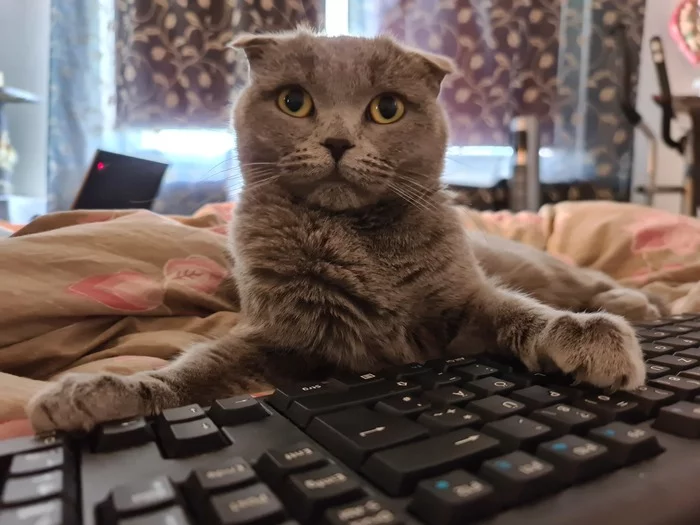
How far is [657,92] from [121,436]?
3483 millimetres

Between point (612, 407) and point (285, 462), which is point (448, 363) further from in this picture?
point (285, 462)

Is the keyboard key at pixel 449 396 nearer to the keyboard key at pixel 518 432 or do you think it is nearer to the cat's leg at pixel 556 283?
the keyboard key at pixel 518 432

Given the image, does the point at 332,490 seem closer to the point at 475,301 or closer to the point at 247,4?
the point at 475,301

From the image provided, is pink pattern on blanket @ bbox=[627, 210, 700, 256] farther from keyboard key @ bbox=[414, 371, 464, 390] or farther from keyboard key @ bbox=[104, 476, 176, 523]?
keyboard key @ bbox=[104, 476, 176, 523]

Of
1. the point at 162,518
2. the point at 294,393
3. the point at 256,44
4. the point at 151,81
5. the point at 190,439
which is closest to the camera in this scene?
the point at 162,518

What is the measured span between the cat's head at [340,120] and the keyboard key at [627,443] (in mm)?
543

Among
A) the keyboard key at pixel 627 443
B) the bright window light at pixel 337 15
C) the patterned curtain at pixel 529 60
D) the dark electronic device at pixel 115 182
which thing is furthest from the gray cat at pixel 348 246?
the bright window light at pixel 337 15

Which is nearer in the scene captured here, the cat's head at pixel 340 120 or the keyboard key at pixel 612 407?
the keyboard key at pixel 612 407

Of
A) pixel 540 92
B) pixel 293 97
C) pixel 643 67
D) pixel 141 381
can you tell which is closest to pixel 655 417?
pixel 141 381

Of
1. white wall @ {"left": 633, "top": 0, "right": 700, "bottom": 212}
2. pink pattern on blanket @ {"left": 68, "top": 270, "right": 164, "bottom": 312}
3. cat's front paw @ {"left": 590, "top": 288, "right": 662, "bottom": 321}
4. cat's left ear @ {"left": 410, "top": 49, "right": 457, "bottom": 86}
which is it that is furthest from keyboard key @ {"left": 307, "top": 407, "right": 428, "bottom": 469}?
white wall @ {"left": 633, "top": 0, "right": 700, "bottom": 212}

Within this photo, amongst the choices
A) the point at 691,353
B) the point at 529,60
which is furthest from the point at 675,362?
the point at 529,60

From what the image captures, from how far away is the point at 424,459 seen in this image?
36 cm

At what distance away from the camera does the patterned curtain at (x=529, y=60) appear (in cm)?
295

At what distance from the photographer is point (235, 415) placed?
0.46 m
